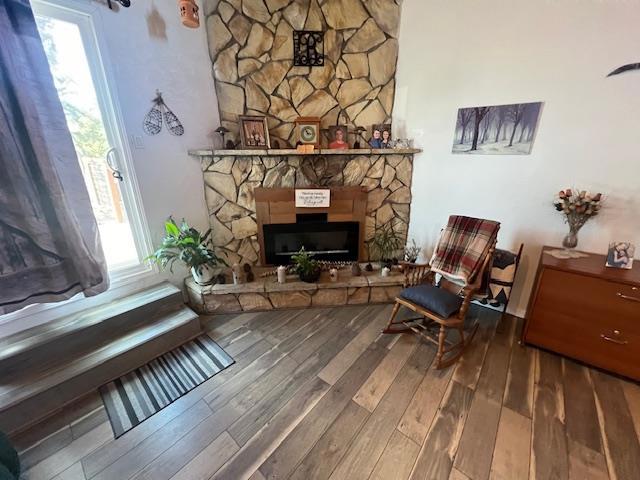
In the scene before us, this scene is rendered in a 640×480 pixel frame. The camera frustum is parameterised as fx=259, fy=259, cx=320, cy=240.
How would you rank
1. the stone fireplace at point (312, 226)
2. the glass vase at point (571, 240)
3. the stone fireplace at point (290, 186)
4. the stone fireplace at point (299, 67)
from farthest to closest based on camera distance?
the stone fireplace at point (312, 226), the stone fireplace at point (290, 186), the stone fireplace at point (299, 67), the glass vase at point (571, 240)

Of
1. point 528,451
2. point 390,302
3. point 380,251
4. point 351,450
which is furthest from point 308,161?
point 528,451

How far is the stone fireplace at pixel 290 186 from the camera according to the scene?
2.44 m

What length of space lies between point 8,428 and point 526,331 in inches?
126

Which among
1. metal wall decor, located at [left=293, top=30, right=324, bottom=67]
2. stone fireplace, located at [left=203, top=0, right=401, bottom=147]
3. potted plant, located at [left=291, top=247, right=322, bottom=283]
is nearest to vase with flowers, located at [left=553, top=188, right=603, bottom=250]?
stone fireplace, located at [left=203, top=0, right=401, bottom=147]

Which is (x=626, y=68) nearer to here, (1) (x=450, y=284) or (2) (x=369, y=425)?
(1) (x=450, y=284)

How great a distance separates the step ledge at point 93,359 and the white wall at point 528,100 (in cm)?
253

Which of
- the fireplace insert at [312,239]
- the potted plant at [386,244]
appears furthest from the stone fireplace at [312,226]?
the potted plant at [386,244]

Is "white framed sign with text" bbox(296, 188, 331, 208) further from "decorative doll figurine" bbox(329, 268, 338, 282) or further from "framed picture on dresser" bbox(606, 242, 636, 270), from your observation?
"framed picture on dresser" bbox(606, 242, 636, 270)

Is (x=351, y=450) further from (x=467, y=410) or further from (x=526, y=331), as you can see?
(x=526, y=331)

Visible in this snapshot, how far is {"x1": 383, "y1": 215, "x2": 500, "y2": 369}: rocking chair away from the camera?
1.73 metres

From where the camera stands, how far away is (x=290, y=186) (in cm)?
254

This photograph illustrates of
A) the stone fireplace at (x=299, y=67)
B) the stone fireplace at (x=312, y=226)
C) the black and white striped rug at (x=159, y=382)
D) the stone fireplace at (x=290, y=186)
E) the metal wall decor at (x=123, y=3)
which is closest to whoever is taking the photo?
the black and white striped rug at (x=159, y=382)

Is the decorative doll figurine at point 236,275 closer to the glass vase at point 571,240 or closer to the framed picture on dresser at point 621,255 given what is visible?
the glass vase at point 571,240

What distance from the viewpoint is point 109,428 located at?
1407mm
